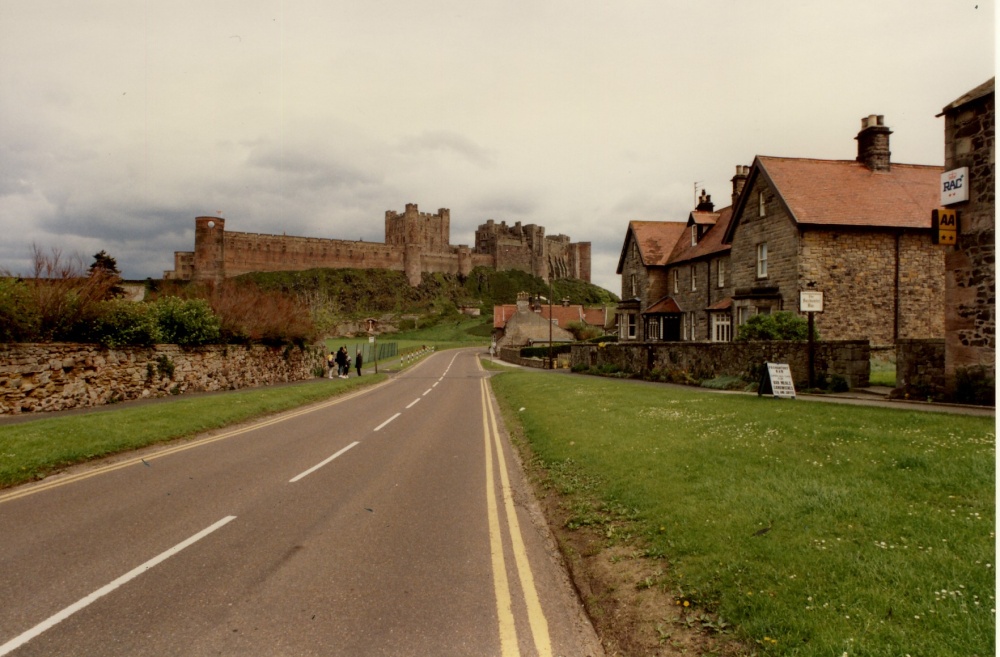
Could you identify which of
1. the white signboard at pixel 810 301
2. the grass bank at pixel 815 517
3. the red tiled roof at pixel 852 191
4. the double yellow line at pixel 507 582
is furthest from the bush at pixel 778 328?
the double yellow line at pixel 507 582

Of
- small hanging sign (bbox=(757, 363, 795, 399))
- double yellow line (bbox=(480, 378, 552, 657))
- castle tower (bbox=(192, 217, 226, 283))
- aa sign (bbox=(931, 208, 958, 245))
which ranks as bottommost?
double yellow line (bbox=(480, 378, 552, 657))

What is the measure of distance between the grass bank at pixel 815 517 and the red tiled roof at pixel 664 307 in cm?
3076

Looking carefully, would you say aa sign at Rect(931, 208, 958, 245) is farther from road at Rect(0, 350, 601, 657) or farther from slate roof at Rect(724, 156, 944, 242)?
slate roof at Rect(724, 156, 944, 242)

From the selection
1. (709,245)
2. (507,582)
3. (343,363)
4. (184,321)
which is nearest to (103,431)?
(507,582)

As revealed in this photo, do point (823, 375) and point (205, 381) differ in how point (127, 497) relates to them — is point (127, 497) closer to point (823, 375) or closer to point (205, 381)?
point (823, 375)

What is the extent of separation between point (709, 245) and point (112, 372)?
33.4 meters

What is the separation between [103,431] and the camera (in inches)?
513

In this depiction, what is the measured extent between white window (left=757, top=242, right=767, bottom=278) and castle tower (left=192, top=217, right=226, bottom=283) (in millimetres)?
109123

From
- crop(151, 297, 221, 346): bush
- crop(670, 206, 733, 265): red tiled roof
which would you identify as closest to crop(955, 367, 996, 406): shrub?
crop(670, 206, 733, 265): red tiled roof

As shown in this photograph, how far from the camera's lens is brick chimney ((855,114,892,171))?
1230 inches

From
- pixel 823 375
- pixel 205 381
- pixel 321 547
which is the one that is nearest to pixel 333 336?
pixel 205 381

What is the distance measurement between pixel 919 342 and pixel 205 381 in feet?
86.8

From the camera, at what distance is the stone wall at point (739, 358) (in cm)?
1823

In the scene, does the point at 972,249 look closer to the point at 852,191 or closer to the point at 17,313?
the point at 852,191
